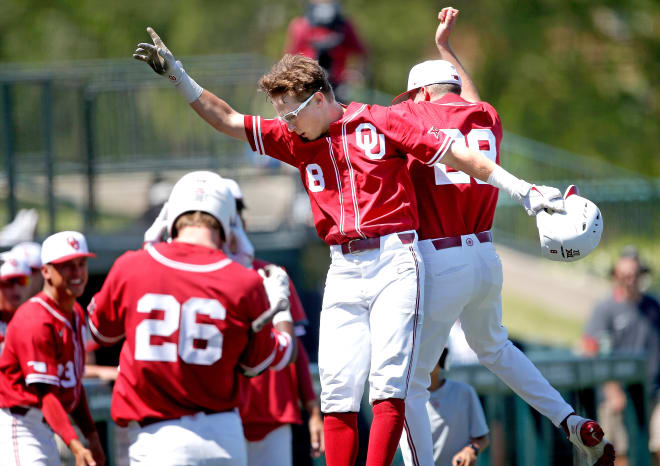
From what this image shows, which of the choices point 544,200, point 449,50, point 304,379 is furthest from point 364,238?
point 304,379

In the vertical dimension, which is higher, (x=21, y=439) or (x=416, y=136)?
(x=416, y=136)

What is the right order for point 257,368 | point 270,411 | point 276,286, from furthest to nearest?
point 270,411 → point 276,286 → point 257,368

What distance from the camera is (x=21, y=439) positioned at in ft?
18.6

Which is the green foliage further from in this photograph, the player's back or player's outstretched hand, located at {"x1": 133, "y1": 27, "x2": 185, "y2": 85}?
the player's back

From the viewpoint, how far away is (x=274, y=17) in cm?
2728

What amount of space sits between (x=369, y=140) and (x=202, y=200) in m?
0.99

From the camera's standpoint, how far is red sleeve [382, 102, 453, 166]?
507cm

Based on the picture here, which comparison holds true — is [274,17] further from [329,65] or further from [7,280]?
[7,280]

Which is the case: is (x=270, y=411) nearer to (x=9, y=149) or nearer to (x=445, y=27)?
(x=445, y=27)

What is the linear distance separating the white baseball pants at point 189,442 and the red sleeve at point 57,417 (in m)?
0.87

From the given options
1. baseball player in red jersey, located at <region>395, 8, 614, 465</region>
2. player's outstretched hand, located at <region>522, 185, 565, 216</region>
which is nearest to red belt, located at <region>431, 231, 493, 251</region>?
baseball player in red jersey, located at <region>395, 8, 614, 465</region>

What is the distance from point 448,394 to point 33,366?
2423 mm

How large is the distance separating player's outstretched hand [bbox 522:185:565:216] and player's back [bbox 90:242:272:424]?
4.34 feet

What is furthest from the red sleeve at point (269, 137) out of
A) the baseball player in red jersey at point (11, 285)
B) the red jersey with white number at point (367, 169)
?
the baseball player in red jersey at point (11, 285)
